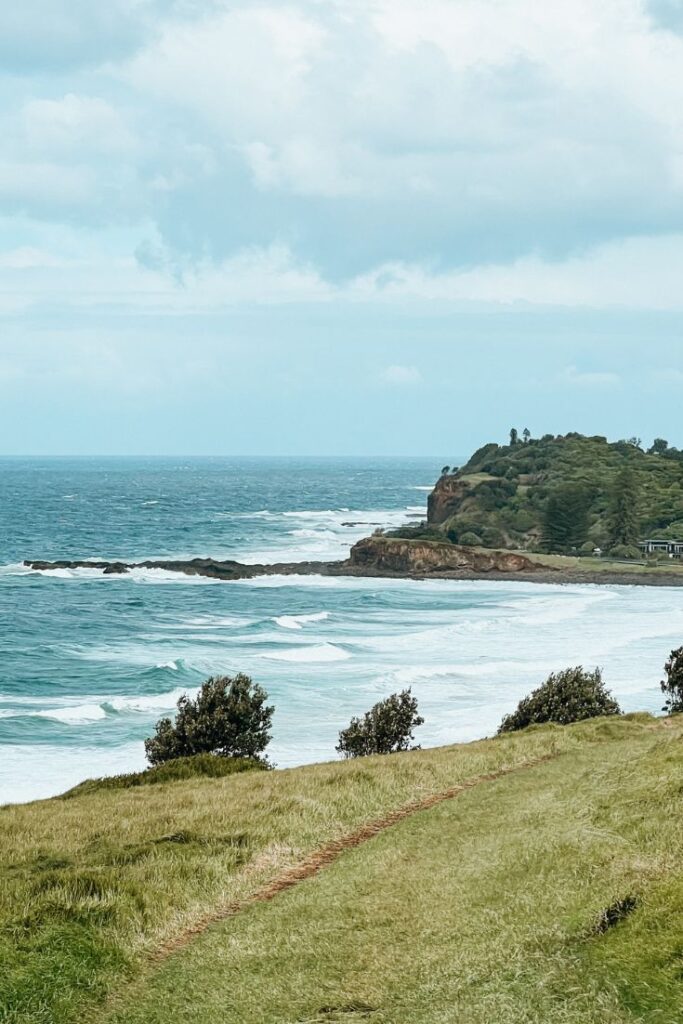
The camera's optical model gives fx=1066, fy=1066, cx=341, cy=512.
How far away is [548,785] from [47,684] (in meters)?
43.4

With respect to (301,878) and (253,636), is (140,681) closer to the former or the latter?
(253,636)

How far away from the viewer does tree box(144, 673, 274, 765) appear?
114 ft

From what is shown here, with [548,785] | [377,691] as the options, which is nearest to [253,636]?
[377,691]

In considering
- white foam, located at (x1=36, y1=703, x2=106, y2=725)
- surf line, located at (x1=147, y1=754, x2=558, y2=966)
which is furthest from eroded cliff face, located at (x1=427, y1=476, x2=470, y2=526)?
surf line, located at (x1=147, y1=754, x2=558, y2=966)

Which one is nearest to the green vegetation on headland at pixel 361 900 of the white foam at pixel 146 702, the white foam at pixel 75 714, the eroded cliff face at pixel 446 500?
the white foam at pixel 75 714

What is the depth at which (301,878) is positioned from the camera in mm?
15680

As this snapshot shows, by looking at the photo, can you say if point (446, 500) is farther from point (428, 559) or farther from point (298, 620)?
point (298, 620)

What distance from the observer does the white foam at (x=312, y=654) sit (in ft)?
210

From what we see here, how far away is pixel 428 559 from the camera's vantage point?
112 meters

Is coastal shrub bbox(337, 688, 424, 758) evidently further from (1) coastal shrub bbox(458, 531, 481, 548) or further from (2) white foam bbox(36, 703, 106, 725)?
(1) coastal shrub bbox(458, 531, 481, 548)

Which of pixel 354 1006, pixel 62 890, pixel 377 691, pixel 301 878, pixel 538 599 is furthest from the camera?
pixel 538 599

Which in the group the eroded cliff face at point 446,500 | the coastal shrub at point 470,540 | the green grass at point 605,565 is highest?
the eroded cliff face at point 446,500

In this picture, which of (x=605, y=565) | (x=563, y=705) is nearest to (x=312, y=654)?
(x=563, y=705)

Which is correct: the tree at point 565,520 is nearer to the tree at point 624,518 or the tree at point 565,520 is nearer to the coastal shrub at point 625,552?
the tree at point 624,518
